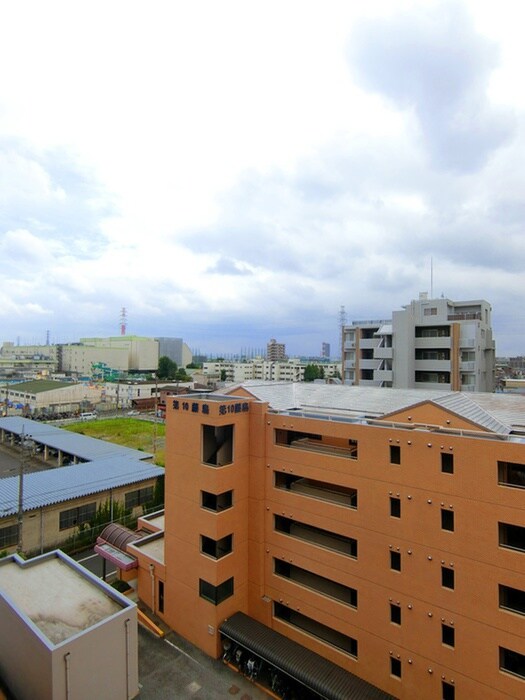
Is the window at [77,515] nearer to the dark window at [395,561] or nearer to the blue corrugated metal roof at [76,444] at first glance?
the blue corrugated metal roof at [76,444]

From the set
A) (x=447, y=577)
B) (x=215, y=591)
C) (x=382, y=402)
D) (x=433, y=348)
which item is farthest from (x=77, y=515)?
(x=433, y=348)

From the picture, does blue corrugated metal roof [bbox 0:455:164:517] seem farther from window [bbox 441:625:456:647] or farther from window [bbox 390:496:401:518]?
window [bbox 441:625:456:647]

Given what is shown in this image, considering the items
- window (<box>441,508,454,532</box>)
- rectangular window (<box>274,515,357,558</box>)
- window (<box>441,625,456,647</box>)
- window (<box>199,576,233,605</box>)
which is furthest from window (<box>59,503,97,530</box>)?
window (<box>441,508,454,532</box>)

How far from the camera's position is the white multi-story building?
37438mm

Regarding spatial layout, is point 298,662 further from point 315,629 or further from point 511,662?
point 511,662

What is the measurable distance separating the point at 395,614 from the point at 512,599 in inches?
159

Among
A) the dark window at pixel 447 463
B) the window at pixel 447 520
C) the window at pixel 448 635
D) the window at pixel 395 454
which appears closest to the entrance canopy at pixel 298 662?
the window at pixel 448 635

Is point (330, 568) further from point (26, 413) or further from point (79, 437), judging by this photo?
point (26, 413)

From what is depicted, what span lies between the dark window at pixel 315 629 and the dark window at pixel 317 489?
5317 millimetres

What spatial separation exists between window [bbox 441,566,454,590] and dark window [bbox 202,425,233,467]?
376 inches

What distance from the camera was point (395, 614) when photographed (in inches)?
567

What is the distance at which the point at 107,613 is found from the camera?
14.7m

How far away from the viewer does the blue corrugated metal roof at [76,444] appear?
39.2 m

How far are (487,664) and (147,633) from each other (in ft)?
49.3
